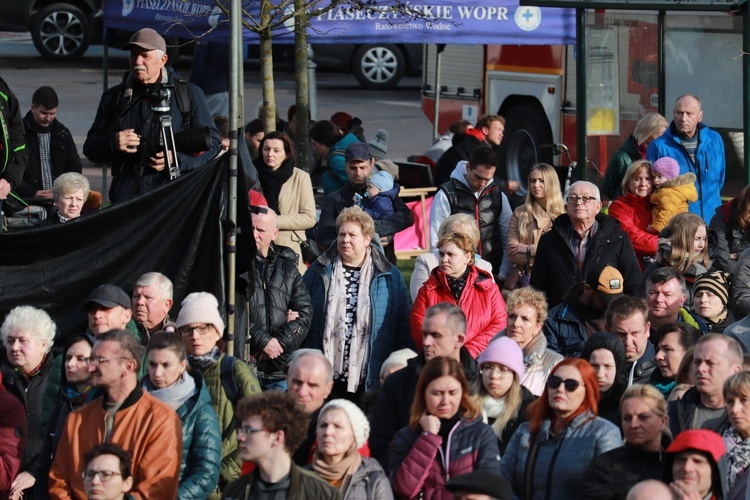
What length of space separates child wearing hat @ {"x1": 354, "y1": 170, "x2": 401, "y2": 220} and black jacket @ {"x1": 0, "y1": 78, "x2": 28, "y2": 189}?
103 inches

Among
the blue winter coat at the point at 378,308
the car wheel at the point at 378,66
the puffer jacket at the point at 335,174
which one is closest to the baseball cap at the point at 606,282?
the blue winter coat at the point at 378,308

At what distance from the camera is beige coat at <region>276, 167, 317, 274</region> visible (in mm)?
11195

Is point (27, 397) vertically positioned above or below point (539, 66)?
below

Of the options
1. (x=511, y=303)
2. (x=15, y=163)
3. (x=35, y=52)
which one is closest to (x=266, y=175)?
(x=15, y=163)

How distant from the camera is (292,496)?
6.35 m

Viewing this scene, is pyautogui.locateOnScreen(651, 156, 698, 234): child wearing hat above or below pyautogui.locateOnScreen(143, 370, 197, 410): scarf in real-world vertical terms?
above

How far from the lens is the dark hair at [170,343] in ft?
23.7

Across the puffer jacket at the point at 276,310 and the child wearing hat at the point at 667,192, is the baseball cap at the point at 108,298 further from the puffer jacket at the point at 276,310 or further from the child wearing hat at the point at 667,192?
the child wearing hat at the point at 667,192

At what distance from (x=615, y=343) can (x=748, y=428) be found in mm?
1101

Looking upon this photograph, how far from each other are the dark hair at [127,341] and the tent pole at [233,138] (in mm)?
1350

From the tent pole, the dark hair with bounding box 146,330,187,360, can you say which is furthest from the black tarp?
the dark hair with bounding box 146,330,187,360

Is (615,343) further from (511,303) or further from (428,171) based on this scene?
(428,171)

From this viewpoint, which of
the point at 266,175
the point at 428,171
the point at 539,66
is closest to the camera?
the point at 266,175

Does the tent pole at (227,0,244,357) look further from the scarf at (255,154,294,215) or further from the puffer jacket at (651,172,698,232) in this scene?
the puffer jacket at (651,172,698,232)
